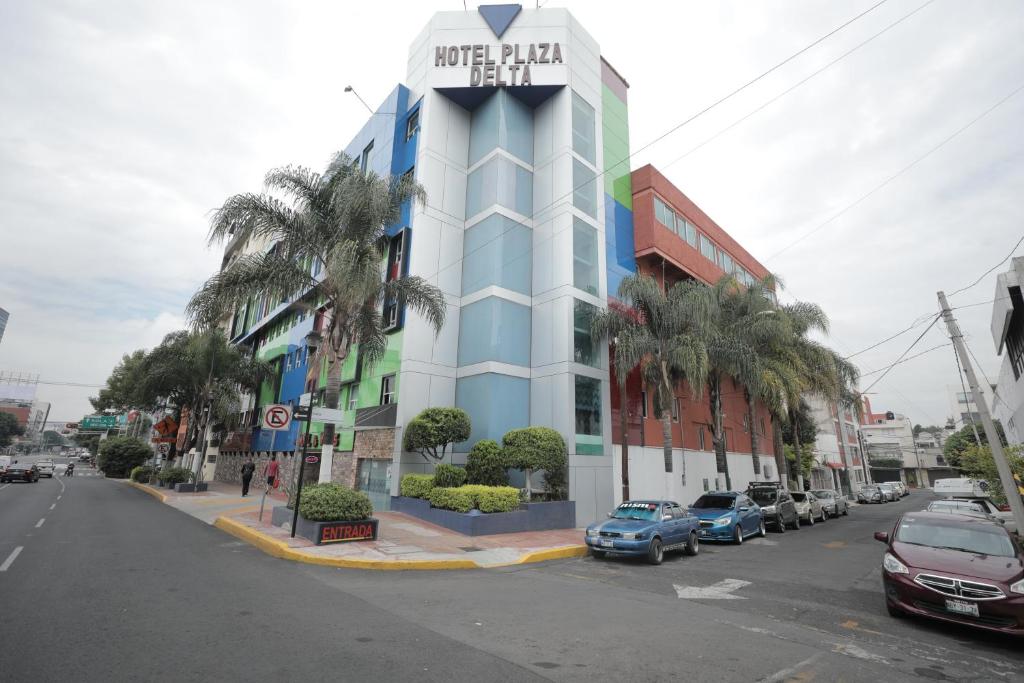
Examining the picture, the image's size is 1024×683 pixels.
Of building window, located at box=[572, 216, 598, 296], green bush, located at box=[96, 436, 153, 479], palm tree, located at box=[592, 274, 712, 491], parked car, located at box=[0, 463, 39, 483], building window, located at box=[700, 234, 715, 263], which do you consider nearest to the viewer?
palm tree, located at box=[592, 274, 712, 491]

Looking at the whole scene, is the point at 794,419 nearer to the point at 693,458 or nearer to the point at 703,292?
the point at 693,458

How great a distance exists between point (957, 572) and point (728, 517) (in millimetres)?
9178

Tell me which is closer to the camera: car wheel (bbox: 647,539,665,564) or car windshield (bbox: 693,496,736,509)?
car wheel (bbox: 647,539,665,564)

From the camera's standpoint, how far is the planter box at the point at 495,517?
575 inches

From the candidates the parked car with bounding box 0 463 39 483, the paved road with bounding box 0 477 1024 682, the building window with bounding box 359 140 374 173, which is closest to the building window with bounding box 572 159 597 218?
the building window with bounding box 359 140 374 173

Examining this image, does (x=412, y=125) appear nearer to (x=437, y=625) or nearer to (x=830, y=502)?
(x=437, y=625)

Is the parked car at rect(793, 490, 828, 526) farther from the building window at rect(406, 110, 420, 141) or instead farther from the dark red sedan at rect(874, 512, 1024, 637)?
the building window at rect(406, 110, 420, 141)

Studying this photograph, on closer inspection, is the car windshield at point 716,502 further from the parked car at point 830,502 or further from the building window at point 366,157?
the building window at point 366,157

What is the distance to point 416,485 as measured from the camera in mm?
17484

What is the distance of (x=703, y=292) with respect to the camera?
19.5 m

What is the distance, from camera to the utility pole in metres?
12.4

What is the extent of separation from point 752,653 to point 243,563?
9094mm

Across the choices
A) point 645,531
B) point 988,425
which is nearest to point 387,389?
point 645,531

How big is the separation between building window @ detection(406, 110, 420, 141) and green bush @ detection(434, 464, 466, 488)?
16.2m
